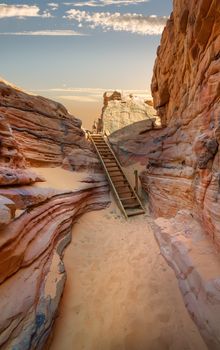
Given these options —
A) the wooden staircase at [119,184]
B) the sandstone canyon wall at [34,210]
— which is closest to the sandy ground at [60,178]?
the sandstone canyon wall at [34,210]

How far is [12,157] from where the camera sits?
7.57 m

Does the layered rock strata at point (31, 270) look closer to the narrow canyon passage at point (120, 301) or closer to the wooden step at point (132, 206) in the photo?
the narrow canyon passage at point (120, 301)

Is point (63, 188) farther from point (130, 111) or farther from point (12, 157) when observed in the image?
point (130, 111)

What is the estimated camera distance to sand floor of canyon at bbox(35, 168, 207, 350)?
421cm

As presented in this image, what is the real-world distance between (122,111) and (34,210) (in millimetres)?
17365

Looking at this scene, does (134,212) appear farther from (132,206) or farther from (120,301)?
(120,301)

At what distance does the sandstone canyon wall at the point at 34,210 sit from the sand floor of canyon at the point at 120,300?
47 cm

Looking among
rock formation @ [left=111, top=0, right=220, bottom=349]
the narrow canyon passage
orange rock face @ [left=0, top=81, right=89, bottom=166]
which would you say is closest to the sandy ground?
orange rock face @ [left=0, top=81, right=89, bottom=166]

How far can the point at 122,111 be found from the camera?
2175 cm

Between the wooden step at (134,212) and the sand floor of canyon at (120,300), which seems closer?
the sand floor of canyon at (120,300)

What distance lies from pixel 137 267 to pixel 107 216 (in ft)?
12.3

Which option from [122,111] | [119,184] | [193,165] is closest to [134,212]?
[119,184]

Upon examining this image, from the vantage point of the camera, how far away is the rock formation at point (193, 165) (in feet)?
15.4

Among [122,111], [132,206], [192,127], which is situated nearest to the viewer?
[192,127]
